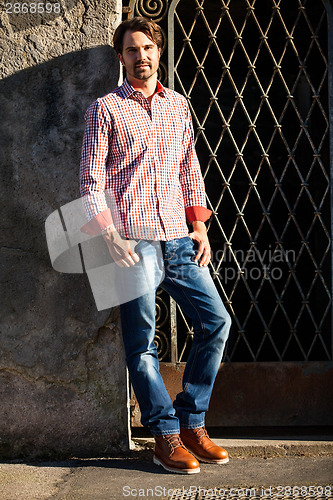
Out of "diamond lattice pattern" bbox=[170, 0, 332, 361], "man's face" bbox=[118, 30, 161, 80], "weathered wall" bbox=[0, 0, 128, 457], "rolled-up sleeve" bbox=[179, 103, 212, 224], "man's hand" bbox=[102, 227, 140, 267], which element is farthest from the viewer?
"diamond lattice pattern" bbox=[170, 0, 332, 361]

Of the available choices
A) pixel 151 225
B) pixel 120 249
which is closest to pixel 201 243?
pixel 151 225

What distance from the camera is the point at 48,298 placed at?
10.5ft

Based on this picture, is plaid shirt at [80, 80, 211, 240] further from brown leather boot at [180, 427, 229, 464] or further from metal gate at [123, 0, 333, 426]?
brown leather boot at [180, 427, 229, 464]

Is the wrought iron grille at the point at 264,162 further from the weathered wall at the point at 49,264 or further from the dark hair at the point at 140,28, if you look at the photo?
the dark hair at the point at 140,28

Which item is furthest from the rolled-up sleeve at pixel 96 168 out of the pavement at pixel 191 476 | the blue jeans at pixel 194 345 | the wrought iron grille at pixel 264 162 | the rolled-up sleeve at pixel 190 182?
the pavement at pixel 191 476

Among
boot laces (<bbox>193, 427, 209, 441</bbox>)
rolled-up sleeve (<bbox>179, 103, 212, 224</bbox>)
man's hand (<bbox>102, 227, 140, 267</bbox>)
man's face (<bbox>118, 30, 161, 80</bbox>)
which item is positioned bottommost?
boot laces (<bbox>193, 427, 209, 441</bbox>)

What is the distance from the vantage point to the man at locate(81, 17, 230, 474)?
109 inches

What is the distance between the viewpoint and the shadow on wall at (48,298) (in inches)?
125

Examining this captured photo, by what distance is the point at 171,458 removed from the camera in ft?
9.08

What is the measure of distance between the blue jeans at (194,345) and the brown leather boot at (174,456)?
0.04m

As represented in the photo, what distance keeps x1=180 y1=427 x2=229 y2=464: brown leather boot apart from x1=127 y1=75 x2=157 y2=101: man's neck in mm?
1643

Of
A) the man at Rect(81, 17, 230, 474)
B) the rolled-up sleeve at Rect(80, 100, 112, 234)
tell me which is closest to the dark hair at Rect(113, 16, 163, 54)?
the man at Rect(81, 17, 230, 474)

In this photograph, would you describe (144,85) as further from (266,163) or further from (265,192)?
(265,192)

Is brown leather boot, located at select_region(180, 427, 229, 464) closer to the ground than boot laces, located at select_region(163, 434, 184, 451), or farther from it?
closer to the ground
